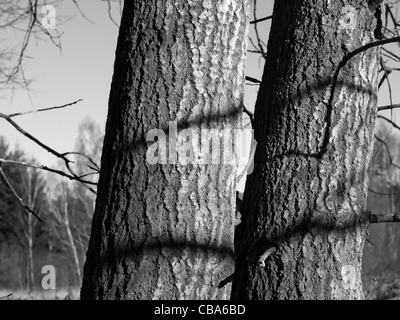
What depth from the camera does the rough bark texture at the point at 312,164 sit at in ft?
7.39

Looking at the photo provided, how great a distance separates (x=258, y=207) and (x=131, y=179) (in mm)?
670

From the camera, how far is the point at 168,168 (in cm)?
189

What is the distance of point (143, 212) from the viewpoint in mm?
1864

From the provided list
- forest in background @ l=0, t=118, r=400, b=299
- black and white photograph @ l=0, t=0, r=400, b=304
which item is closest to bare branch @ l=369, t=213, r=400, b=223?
black and white photograph @ l=0, t=0, r=400, b=304

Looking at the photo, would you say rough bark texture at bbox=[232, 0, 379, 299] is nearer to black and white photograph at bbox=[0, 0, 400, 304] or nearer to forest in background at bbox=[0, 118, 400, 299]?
black and white photograph at bbox=[0, 0, 400, 304]

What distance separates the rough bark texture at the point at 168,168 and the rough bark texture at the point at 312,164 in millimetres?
376

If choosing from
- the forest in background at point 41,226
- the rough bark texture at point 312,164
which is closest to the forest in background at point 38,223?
the forest in background at point 41,226

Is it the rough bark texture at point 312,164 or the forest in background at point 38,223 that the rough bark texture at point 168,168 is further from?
the forest in background at point 38,223

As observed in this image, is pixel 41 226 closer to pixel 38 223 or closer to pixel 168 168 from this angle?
pixel 38 223

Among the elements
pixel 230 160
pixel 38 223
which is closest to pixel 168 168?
pixel 230 160

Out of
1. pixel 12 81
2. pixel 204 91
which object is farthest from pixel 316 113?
pixel 12 81
